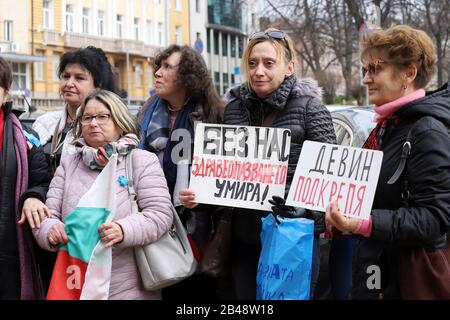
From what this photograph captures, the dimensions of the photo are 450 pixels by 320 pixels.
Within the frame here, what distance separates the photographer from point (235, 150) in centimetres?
357

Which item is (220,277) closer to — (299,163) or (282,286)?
(282,286)

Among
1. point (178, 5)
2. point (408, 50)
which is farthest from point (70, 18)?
point (408, 50)

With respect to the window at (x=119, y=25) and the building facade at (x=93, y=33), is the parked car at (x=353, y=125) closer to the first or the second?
the building facade at (x=93, y=33)

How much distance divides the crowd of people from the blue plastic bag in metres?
0.14

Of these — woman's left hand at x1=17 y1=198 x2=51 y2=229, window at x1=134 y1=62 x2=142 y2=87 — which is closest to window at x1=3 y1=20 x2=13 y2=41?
window at x1=134 y1=62 x2=142 y2=87

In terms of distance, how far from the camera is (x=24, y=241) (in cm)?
354

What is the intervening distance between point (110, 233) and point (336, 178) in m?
1.13

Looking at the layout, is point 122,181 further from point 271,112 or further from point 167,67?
point 167,67

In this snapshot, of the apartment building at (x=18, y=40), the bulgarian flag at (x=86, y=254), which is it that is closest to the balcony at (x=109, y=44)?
the apartment building at (x=18, y=40)

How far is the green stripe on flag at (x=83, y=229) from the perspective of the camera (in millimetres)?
3232

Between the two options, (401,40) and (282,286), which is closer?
(401,40)

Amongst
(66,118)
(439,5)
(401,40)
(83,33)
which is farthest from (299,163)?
(83,33)

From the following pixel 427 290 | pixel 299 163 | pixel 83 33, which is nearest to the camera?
pixel 427 290

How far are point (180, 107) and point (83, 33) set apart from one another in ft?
139
